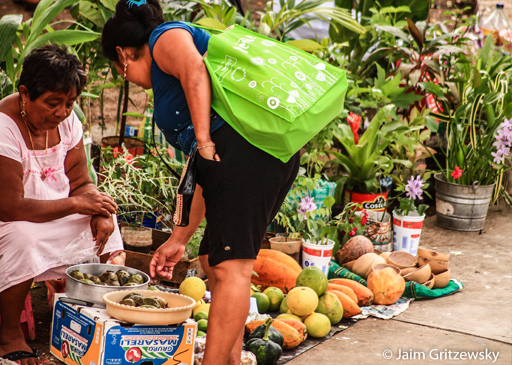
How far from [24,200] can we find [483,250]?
3481 millimetres

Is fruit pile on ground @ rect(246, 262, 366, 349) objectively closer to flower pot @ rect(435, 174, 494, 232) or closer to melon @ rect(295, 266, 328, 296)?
melon @ rect(295, 266, 328, 296)

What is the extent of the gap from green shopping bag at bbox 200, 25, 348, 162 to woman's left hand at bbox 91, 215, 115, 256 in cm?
93

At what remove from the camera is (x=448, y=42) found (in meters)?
5.97

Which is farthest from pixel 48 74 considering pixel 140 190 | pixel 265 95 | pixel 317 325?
pixel 317 325

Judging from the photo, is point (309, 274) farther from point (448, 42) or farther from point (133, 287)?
point (448, 42)

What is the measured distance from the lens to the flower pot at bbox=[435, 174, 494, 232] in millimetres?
4785

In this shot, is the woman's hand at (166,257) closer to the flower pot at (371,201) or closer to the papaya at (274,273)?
the papaya at (274,273)

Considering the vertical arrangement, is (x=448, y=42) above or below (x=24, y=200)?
above

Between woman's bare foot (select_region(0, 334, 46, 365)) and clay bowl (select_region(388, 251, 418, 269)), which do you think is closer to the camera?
woman's bare foot (select_region(0, 334, 46, 365))

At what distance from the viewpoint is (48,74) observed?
2.25 meters

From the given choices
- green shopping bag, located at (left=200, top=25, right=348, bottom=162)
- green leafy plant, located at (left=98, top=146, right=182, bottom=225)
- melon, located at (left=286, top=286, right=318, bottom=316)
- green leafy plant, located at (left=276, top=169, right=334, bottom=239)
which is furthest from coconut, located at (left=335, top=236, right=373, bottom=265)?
green shopping bag, located at (left=200, top=25, right=348, bottom=162)

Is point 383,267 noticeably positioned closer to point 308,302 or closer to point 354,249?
point 354,249

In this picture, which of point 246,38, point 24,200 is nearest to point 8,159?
point 24,200

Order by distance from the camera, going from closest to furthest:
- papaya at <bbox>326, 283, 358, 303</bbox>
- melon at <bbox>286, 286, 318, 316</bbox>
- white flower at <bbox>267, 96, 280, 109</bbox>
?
white flower at <bbox>267, 96, 280, 109</bbox>
melon at <bbox>286, 286, 318, 316</bbox>
papaya at <bbox>326, 283, 358, 303</bbox>
